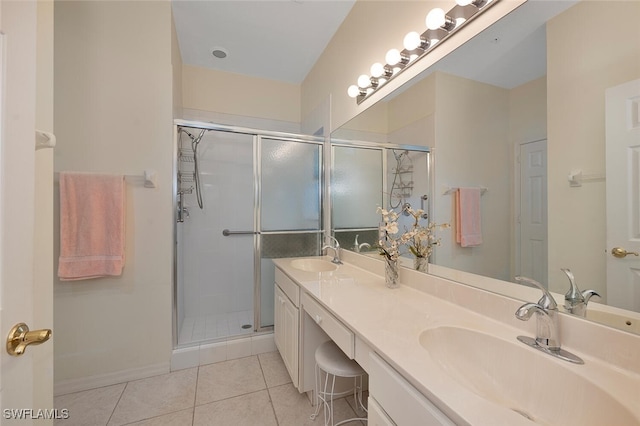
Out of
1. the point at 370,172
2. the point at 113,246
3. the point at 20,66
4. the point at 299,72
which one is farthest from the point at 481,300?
the point at 299,72

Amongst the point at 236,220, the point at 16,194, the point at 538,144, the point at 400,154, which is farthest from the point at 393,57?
the point at 236,220

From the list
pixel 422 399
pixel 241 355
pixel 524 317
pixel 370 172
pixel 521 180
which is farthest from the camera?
pixel 241 355

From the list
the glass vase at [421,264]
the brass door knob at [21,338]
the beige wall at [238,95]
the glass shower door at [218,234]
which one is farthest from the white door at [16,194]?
the beige wall at [238,95]

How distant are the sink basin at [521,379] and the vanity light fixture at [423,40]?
1.29 metres

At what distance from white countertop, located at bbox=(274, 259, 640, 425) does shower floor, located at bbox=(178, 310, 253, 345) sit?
1.14 metres

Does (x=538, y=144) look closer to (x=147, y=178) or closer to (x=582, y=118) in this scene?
(x=582, y=118)

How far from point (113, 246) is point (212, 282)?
1.19 m

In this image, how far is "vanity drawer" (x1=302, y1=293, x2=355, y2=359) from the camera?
38.2 inches

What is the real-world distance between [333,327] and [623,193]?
104 cm

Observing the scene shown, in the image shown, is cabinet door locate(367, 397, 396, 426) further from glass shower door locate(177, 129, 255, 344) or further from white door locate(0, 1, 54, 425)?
glass shower door locate(177, 129, 255, 344)

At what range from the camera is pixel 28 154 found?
66cm

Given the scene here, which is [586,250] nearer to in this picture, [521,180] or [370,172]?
[521,180]

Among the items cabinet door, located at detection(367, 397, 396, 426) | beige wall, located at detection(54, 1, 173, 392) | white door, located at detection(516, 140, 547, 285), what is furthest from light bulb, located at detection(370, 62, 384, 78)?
cabinet door, located at detection(367, 397, 396, 426)

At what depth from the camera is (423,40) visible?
A: 4.34 feet
